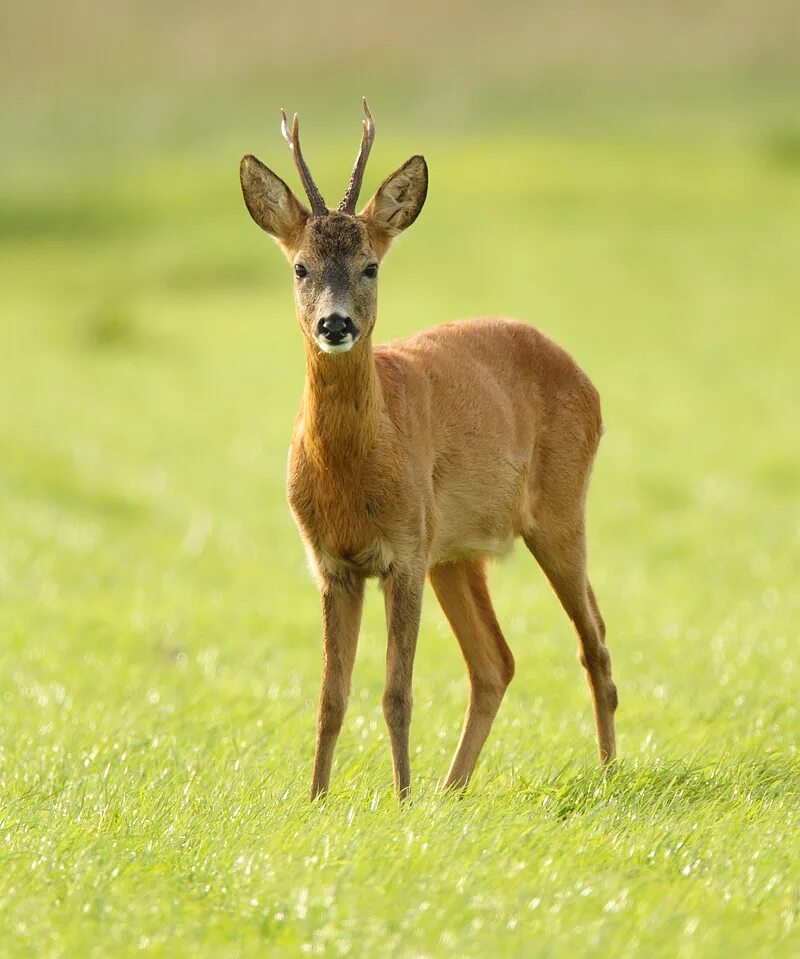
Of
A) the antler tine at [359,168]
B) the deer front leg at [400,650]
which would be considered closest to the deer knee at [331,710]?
the deer front leg at [400,650]

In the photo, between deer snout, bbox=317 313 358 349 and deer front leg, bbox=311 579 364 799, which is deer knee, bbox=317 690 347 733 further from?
deer snout, bbox=317 313 358 349

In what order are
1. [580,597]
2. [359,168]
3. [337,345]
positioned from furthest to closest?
[580,597] < [359,168] < [337,345]

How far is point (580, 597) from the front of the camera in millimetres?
7344

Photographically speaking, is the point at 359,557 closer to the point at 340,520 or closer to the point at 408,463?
the point at 340,520

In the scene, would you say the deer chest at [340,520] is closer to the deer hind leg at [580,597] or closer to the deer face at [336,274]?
the deer face at [336,274]

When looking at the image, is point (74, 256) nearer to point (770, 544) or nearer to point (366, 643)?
point (770, 544)

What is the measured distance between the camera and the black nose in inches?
232

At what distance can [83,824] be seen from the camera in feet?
17.6

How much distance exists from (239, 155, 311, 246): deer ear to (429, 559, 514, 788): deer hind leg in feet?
5.92

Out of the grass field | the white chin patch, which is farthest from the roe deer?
the grass field

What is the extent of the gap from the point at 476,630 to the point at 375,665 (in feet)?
8.79

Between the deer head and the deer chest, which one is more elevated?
the deer head

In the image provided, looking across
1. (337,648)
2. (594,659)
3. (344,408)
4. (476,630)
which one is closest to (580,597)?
(594,659)

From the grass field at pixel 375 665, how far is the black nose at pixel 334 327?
1710 mm
